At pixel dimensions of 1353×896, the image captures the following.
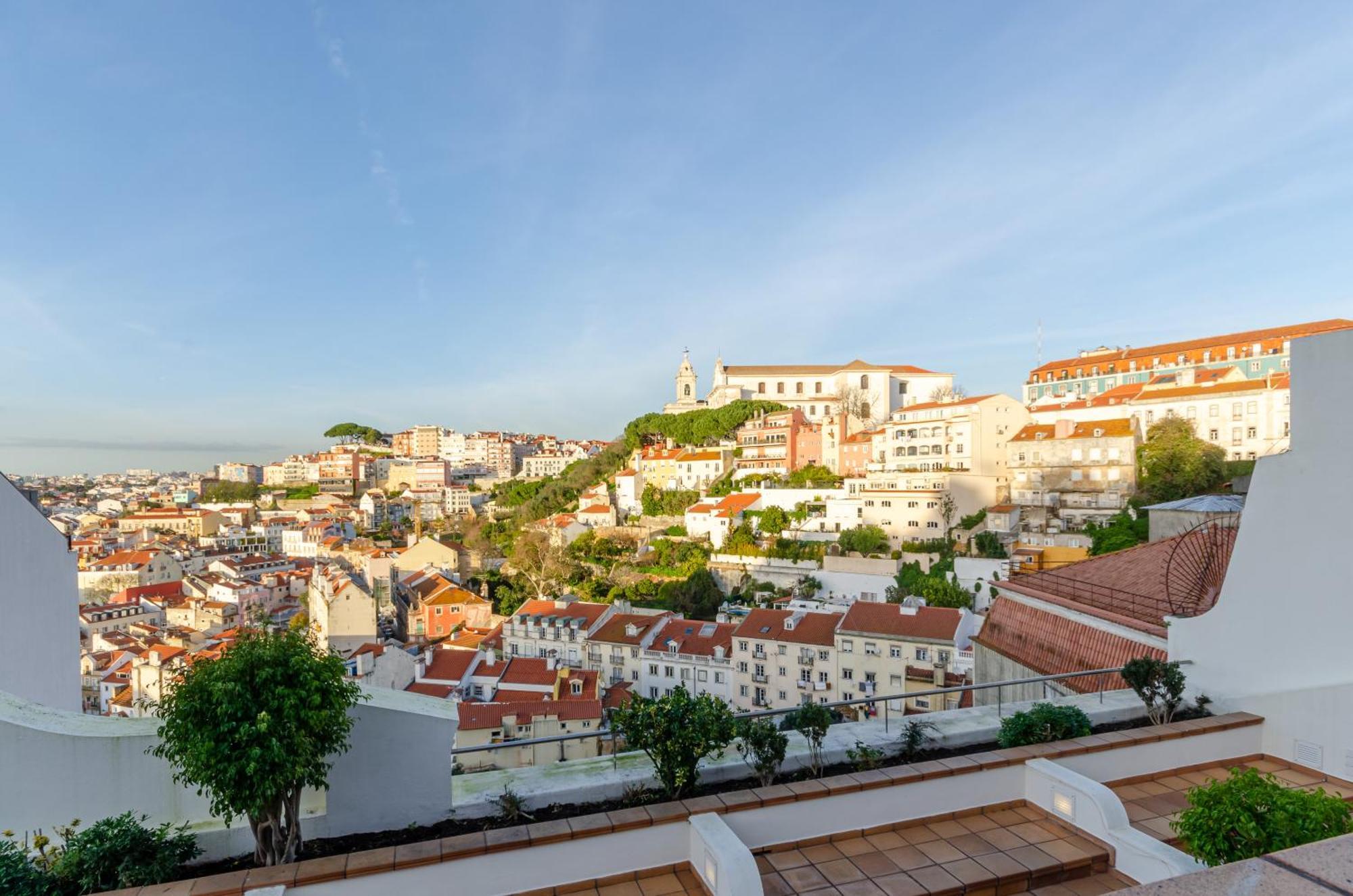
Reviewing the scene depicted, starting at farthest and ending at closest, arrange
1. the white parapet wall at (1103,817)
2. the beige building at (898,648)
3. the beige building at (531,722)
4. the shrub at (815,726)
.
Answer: the beige building at (898,648)
the beige building at (531,722)
the shrub at (815,726)
the white parapet wall at (1103,817)

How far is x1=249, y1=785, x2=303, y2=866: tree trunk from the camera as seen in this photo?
2949 millimetres

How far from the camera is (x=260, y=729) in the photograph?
2.70 metres

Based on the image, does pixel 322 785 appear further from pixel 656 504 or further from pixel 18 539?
pixel 656 504

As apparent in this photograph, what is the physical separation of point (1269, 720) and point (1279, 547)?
1214 millimetres

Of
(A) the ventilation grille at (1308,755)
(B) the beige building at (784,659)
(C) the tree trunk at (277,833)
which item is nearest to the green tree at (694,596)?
(B) the beige building at (784,659)

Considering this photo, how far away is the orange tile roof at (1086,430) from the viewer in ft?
107

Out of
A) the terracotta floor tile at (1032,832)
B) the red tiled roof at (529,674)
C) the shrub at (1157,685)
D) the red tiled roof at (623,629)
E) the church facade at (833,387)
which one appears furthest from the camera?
the church facade at (833,387)

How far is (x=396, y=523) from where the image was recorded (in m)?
76.4

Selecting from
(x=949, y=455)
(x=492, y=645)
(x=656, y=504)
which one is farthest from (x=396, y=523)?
(x=949, y=455)

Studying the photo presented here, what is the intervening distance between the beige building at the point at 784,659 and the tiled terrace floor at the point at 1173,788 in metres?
18.4

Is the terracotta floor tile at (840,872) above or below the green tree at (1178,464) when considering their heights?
below

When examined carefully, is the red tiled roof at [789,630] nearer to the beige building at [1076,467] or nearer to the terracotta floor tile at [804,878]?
the beige building at [1076,467]

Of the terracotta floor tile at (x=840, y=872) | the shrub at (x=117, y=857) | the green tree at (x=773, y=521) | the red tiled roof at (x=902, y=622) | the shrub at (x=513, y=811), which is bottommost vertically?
the red tiled roof at (x=902, y=622)

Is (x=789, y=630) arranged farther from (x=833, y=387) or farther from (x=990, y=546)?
(x=833, y=387)
